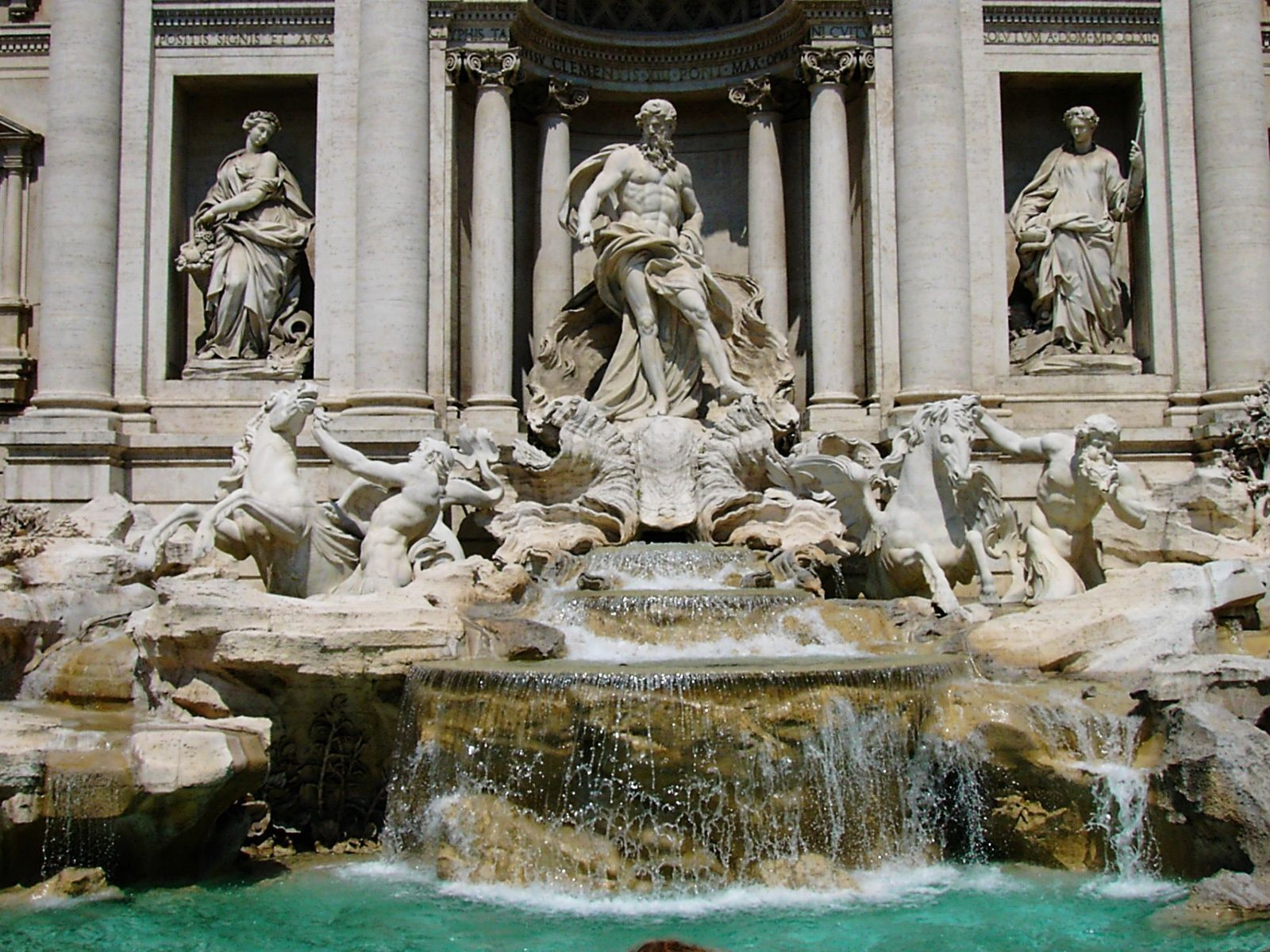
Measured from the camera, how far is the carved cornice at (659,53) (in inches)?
661

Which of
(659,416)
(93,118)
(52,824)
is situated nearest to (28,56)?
(93,118)

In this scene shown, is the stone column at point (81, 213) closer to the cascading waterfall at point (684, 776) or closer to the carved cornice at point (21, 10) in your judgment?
the carved cornice at point (21, 10)

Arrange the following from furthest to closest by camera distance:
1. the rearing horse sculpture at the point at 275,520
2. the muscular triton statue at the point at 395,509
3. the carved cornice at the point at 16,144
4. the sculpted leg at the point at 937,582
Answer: the carved cornice at the point at 16,144
the muscular triton statue at the point at 395,509
the rearing horse sculpture at the point at 275,520
the sculpted leg at the point at 937,582

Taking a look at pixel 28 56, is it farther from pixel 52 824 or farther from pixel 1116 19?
pixel 1116 19

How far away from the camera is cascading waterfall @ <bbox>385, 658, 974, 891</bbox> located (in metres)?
9.23

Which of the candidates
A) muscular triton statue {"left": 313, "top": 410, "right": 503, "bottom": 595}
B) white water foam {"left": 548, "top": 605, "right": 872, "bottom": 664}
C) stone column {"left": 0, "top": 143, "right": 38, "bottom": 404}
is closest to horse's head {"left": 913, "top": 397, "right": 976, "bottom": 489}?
white water foam {"left": 548, "top": 605, "right": 872, "bottom": 664}

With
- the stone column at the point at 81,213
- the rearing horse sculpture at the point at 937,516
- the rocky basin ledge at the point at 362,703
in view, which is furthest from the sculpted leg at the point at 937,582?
the stone column at the point at 81,213

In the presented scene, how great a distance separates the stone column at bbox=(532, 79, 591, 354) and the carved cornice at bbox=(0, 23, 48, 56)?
583cm

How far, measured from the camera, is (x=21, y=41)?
1664 cm

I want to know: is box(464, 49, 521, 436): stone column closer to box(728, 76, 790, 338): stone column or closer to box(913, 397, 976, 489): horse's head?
box(728, 76, 790, 338): stone column

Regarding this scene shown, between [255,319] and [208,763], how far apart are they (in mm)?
7889

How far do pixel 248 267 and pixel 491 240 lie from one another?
2.73m

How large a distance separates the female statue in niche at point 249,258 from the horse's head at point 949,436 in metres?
7.16

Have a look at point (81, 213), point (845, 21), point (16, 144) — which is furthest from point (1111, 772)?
point (16, 144)
